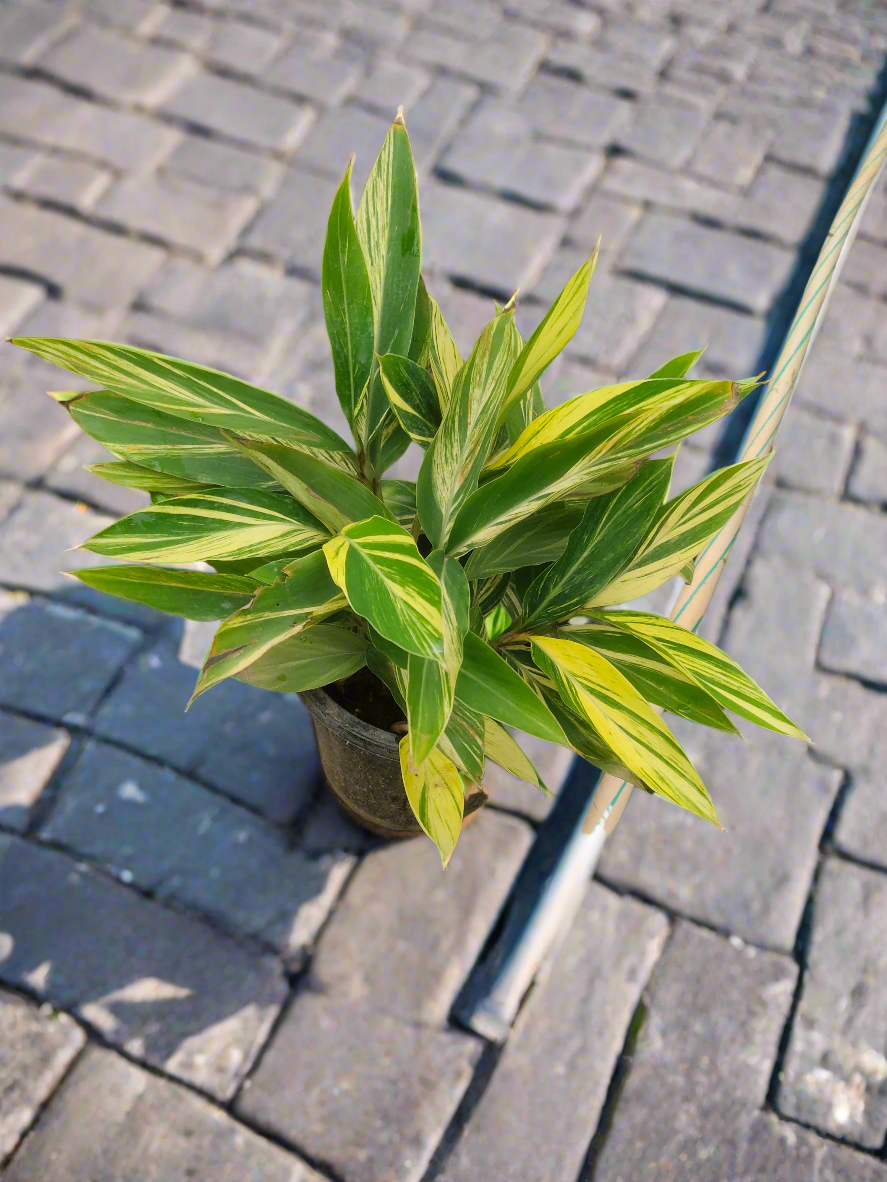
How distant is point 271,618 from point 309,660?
151mm

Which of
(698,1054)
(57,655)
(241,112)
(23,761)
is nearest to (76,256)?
(241,112)

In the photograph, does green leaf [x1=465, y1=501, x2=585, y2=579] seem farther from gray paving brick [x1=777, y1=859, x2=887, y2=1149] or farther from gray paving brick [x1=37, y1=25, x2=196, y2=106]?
gray paving brick [x1=37, y1=25, x2=196, y2=106]

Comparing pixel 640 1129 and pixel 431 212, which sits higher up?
pixel 431 212

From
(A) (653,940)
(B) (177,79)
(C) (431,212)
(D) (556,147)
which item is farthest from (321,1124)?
(B) (177,79)

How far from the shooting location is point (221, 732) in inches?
65.6

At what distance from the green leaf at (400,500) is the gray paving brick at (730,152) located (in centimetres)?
173

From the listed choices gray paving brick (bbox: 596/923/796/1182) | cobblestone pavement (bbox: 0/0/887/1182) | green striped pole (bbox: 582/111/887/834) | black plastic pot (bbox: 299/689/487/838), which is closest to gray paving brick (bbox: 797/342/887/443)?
cobblestone pavement (bbox: 0/0/887/1182)

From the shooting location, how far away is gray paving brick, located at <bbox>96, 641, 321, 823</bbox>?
5.30 feet

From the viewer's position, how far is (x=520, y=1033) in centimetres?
143

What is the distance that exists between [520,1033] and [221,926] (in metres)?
0.47

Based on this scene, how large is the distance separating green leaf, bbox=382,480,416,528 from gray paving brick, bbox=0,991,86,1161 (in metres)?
0.88

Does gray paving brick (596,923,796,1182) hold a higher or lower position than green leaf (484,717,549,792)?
lower

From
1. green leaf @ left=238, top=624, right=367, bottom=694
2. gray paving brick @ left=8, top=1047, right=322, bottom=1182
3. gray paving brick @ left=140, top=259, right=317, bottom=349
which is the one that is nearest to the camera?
green leaf @ left=238, top=624, right=367, bottom=694

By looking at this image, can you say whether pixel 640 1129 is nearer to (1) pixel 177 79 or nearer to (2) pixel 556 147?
(2) pixel 556 147
